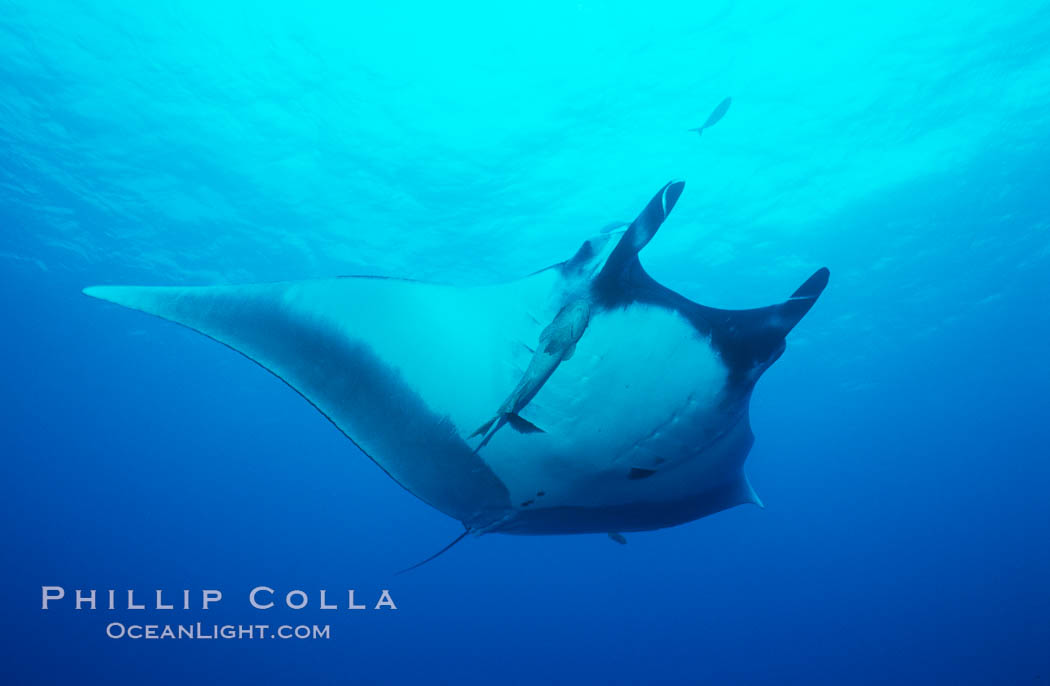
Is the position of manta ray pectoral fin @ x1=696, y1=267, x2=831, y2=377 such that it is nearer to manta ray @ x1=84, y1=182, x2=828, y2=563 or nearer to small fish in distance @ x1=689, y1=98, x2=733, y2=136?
manta ray @ x1=84, y1=182, x2=828, y2=563

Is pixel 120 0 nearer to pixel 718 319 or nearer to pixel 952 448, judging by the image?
pixel 718 319

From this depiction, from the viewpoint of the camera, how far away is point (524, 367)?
2.35 m

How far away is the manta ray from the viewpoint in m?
2.00

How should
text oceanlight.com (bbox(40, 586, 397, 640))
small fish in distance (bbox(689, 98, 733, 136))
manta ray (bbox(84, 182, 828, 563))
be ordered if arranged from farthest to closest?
text oceanlight.com (bbox(40, 586, 397, 640)) → small fish in distance (bbox(689, 98, 733, 136)) → manta ray (bbox(84, 182, 828, 563))

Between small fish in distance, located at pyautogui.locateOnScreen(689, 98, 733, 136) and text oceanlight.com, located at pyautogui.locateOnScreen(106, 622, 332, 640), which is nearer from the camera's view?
small fish in distance, located at pyautogui.locateOnScreen(689, 98, 733, 136)

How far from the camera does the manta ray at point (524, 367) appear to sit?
200cm

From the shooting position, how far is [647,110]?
9953mm

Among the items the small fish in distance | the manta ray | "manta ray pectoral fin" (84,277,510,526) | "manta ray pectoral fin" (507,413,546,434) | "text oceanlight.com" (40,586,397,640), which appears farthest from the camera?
"text oceanlight.com" (40,586,397,640)

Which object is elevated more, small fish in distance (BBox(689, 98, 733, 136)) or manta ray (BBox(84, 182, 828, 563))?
small fish in distance (BBox(689, 98, 733, 136))

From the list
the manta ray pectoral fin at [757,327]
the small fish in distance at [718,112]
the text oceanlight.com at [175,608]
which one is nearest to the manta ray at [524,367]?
the manta ray pectoral fin at [757,327]

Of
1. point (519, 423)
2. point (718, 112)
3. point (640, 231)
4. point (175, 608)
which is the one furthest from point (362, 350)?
point (175, 608)

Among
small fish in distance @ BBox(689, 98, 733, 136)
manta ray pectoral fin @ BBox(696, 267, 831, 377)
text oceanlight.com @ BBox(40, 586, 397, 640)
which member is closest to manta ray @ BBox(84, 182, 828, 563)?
manta ray pectoral fin @ BBox(696, 267, 831, 377)

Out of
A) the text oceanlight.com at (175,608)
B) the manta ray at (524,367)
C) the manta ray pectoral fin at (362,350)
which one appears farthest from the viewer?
the text oceanlight.com at (175,608)

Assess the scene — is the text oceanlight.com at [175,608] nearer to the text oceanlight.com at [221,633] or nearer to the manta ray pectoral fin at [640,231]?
the text oceanlight.com at [221,633]
